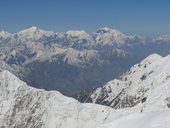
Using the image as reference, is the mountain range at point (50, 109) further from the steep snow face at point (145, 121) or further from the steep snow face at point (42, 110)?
the steep snow face at point (145, 121)

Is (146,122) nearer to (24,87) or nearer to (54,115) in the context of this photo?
(54,115)

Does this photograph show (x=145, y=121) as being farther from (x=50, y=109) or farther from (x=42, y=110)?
(x=42, y=110)

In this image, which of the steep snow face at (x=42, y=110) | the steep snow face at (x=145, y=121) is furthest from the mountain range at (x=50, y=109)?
the steep snow face at (x=145, y=121)

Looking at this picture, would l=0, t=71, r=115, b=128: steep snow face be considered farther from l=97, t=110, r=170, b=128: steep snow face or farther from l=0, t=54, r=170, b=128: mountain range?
l=97, t=110, r=170, b=128: steep snow face

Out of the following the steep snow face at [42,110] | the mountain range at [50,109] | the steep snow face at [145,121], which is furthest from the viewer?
the steep snow face at [42,110]

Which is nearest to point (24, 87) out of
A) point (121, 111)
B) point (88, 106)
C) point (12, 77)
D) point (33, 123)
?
point (12, 77)
